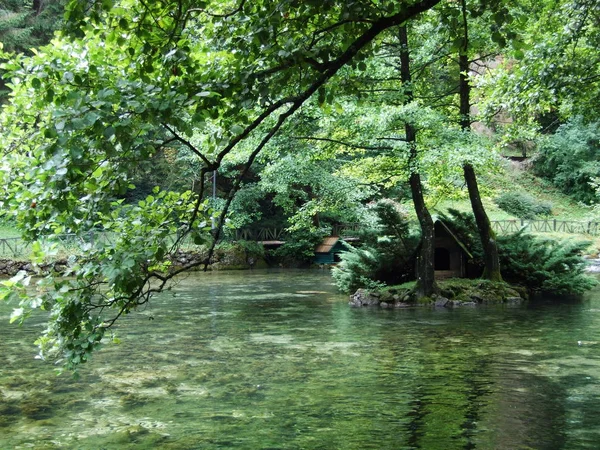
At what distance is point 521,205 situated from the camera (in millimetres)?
42438

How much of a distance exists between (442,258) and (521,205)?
22009 mm

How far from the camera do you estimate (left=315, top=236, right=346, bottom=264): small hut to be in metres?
36.1

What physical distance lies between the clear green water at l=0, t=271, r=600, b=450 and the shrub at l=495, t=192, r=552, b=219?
89.3 ft

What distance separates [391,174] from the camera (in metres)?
19.4

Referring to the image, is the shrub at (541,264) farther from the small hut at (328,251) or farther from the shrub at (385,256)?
the small hut at (328,251)

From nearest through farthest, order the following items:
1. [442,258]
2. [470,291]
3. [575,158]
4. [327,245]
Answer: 1. [470,291]
2. [442,258]
3. [327,245]
4. [575,158]

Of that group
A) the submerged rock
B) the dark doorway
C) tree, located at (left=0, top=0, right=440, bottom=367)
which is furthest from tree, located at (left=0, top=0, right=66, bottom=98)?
tree, located at (left=0, top=0, right=440, bottom=367)

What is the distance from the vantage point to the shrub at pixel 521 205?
42.3 meters

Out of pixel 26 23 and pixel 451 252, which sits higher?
pixel 26 23

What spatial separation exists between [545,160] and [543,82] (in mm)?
39068

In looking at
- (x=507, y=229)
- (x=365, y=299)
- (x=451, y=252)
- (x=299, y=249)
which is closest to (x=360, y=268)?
(x=365, y=299)

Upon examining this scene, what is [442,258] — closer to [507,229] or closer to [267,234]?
[507,229]

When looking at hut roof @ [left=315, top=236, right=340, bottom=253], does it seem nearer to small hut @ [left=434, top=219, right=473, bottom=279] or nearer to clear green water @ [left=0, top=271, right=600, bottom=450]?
small hut @ [left=434, top=219, right=473, bottom=279]

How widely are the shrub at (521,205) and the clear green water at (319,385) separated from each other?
1072 inches
